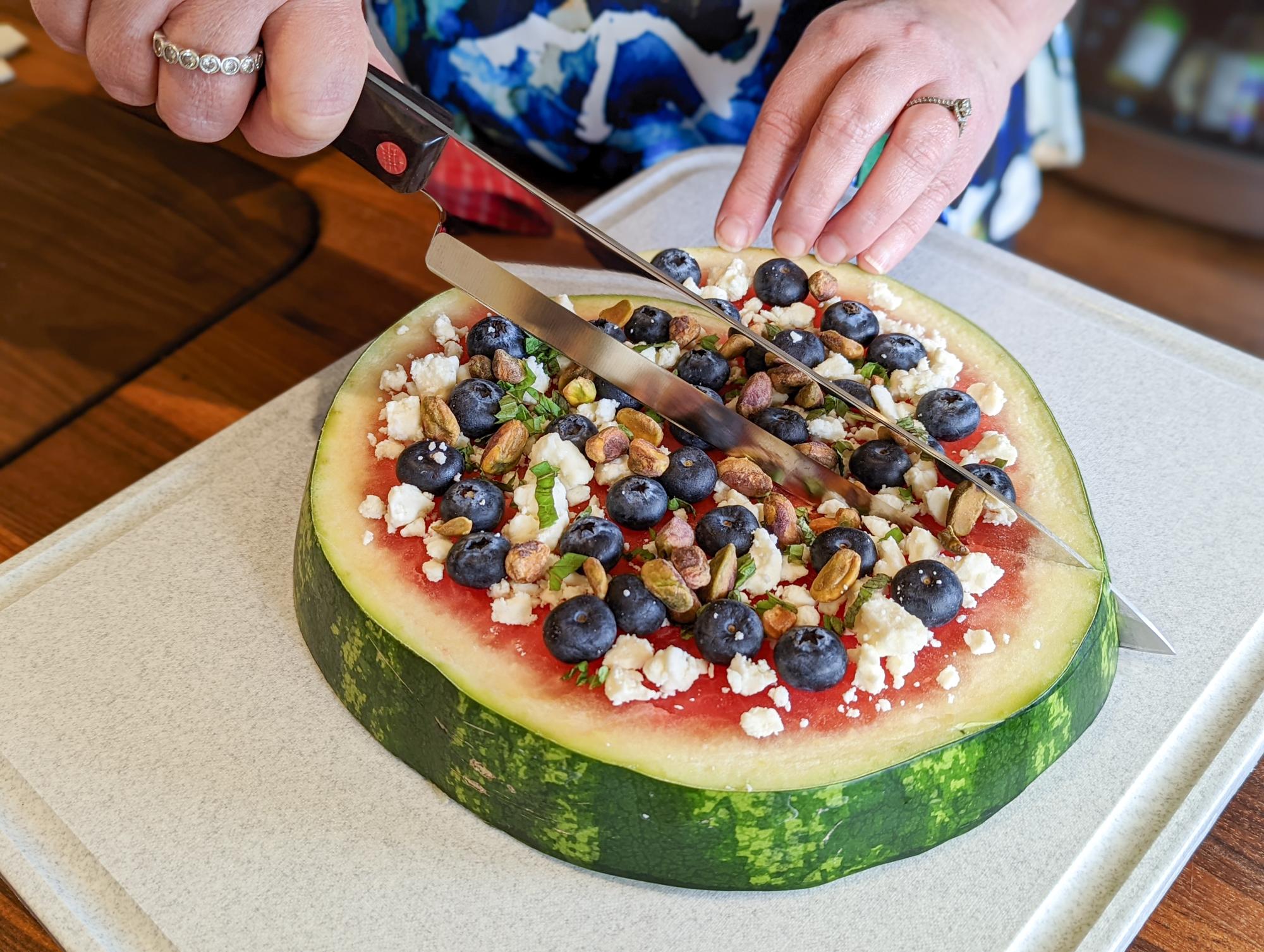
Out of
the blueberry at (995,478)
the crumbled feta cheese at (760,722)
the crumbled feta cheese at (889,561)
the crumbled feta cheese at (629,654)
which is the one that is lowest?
the crumbled feta cheese at (629,654)

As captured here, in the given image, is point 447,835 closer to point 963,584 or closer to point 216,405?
point 963,584

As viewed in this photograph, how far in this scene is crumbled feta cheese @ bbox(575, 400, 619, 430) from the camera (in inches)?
49.9

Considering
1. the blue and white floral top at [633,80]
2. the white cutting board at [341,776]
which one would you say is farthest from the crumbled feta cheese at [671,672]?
the blue and white floral top at [633,80]

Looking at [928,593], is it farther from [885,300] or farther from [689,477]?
[885,300]

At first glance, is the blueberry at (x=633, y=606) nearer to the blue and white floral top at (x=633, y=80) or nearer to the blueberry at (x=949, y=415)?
the blueberry at (x=949, y=415)

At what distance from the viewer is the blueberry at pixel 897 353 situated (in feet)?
4.51

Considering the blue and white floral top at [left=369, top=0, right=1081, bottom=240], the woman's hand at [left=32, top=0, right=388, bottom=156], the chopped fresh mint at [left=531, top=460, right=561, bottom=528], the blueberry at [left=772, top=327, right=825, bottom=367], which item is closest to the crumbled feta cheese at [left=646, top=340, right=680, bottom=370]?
the blueberry at [left=772, top=327, right=825, bottom=367]

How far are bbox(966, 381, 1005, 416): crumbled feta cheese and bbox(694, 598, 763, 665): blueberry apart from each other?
0.47m

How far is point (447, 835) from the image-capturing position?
1.14 meters

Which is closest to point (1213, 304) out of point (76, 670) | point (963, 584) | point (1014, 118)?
point (1014, 118)

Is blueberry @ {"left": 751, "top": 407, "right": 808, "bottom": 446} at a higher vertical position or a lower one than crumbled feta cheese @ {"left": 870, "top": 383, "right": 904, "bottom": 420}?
lower

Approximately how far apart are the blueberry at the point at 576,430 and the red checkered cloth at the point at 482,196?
0.75 ft

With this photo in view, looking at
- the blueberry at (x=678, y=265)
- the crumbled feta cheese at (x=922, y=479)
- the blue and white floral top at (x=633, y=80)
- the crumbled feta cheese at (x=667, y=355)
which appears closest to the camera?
the crumbled feta cheese at (x=922, y=479)

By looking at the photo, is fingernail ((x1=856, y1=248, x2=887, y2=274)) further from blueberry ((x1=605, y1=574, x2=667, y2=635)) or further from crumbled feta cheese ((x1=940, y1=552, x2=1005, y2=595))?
blueberry ((x1=605, y1=574, x2=667, y2=635))
